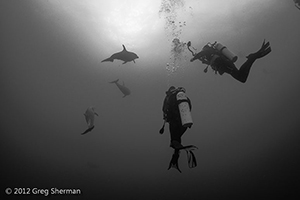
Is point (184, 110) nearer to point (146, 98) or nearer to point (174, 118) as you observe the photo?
point (174, 118)

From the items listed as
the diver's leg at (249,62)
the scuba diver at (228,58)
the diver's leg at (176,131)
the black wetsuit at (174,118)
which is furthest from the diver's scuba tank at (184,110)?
the diver's leg at (249,62)

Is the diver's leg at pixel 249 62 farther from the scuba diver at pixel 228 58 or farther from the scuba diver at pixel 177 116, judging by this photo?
the scuba diver at pixel 177 116

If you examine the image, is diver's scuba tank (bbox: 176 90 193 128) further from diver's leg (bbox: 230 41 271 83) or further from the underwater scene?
diver's leg (bbox: 230 41 271 83)

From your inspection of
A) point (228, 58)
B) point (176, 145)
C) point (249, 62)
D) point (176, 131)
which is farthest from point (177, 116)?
point (249, 62)

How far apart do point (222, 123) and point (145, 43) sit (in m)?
25.1

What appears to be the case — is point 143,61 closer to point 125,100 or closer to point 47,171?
point 125,100

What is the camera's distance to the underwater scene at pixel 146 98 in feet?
47.7

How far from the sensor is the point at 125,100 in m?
33.0

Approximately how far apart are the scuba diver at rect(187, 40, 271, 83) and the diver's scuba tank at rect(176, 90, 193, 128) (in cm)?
136

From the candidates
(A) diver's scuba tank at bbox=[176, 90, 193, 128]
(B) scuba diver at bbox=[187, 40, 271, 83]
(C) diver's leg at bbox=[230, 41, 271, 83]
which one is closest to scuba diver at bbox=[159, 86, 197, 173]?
(A) diver's scuba tank at bbox=[176, 90, 193, 128]

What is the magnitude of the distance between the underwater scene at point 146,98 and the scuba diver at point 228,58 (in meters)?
0.03

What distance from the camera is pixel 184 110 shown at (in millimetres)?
4418

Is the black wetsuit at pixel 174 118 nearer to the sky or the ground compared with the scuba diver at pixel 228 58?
nearer to the ground

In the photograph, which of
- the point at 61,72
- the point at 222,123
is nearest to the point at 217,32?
the point at 61,72
